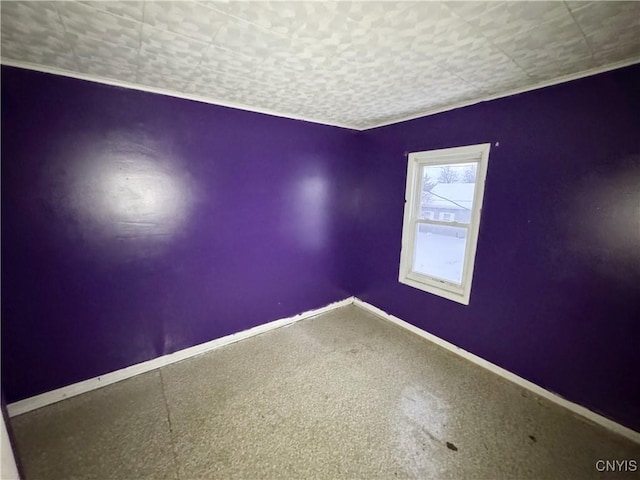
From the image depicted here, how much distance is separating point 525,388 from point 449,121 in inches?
91.0

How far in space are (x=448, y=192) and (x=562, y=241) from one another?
97 cm

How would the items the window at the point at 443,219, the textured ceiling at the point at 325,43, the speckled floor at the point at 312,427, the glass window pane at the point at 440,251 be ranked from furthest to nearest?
the glass window pane at the point at 440,251 → the window at the point at 443,219 → the speckled floor at the point at 312,427 → the textured ceiling at the point at 325,43

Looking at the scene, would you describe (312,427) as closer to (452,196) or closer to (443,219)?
(443,219)

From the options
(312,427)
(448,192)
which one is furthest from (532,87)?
(312,427)

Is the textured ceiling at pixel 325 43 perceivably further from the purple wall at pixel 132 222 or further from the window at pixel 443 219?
the window at pixel 443 219

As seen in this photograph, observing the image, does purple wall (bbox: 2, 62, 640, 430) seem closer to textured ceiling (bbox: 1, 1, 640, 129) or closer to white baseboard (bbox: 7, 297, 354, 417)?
white baseboard (bbox: 7, 297, 354, 417)

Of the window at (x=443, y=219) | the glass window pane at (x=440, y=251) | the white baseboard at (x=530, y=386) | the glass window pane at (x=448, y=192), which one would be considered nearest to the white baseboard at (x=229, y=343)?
the white baseboard at (x=530, y=386)

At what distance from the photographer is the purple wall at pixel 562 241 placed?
1.53 m

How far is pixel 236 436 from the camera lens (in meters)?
1.56

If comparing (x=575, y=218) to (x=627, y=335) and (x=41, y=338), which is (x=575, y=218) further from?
(x=41, y=338)

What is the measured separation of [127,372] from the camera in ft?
6.72

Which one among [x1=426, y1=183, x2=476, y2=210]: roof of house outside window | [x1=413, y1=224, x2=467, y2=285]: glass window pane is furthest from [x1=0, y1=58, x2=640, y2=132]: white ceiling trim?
[x1=413, y1=224, x2=467, y2=285]: glass window pane

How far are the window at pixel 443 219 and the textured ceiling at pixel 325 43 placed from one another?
0.60 m

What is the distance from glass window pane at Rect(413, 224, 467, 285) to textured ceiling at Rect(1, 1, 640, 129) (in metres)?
1.21
